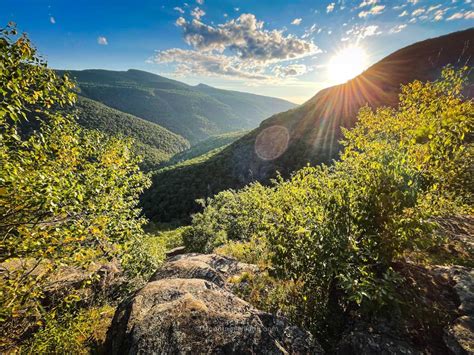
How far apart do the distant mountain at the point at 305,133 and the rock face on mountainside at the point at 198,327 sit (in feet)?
204

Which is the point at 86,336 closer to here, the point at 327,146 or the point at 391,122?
the point at 391,122

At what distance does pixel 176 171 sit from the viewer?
337ft

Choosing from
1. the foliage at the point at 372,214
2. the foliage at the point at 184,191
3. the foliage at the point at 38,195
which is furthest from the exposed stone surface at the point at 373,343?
the foliage at the point at 184,191

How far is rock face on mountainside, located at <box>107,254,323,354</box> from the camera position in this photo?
499 cm

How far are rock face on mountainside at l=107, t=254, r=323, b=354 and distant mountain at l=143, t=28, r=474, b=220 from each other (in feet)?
204

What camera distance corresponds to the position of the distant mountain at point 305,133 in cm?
7206

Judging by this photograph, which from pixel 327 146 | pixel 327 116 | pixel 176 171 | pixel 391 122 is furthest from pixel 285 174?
pixel 391 122

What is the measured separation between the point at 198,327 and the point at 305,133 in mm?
80607

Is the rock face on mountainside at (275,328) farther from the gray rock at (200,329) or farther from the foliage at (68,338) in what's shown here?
the foliage at (68,338)

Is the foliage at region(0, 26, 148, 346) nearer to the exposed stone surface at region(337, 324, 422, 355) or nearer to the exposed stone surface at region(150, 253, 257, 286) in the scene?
the exposed stone surface at region(150, 253, 257, 286)

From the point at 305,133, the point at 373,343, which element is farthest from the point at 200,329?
the point at 305,133

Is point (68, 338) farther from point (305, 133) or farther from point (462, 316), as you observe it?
point (305, 133)

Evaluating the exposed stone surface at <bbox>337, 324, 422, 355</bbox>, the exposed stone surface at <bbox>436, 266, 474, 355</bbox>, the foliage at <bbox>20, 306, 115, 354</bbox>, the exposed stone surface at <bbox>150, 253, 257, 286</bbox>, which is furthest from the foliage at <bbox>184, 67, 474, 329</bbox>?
the foliage at <bbox>20, 306, 115, 354</bbox>

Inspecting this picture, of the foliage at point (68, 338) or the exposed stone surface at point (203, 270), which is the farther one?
the exposed stone surface at point (203, 270)
